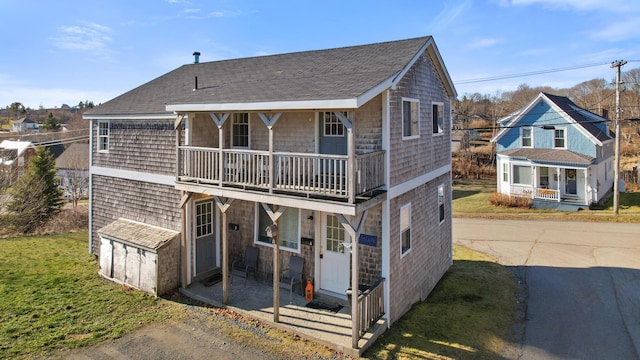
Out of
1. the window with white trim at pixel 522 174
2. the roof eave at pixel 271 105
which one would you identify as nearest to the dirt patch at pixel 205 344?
the roof eave at pixel 271 105

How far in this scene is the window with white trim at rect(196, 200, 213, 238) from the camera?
40.4 feet

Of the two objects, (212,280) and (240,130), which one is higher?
(240,130)

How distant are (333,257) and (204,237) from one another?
175 inches

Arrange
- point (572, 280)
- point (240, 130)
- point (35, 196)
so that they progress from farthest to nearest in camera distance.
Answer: point (35, 196) < point (572, 280) < point (240, 130)

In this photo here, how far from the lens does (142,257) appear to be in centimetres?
1154

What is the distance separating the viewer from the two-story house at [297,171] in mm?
9023

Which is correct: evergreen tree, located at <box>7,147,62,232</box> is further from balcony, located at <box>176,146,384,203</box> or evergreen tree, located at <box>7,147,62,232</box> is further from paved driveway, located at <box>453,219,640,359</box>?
paved driveway, located at <box>453,219,640,359</box>

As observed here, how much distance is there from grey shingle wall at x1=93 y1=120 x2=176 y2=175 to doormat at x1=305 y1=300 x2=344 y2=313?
19.2 feet

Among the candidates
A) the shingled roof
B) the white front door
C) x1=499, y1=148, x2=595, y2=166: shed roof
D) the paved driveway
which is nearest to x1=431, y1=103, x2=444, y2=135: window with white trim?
the shingled roof

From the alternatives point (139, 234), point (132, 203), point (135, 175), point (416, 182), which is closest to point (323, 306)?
point (416, 182)

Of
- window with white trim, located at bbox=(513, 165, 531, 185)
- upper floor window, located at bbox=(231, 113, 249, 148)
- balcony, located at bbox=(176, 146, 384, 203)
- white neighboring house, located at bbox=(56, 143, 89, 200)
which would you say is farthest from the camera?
white neighboring house, located at bbox=(56, 143, 89, 200)

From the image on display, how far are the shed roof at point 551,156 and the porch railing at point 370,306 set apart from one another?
2249cm

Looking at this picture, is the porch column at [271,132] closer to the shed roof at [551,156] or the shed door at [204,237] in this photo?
the shed door at [204,237]

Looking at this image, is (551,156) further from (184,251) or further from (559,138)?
(184,251)
